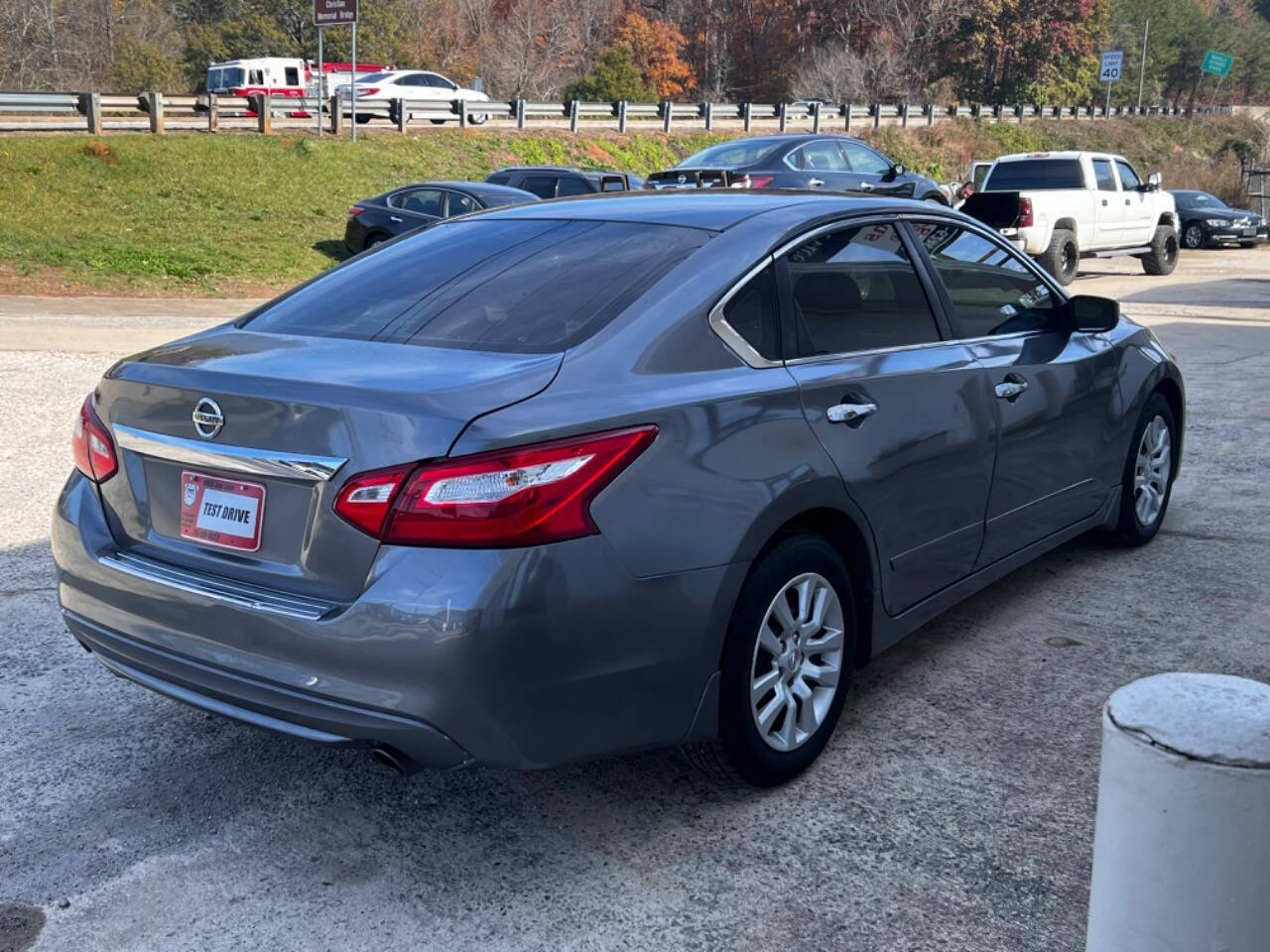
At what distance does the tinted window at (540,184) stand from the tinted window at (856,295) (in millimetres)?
16179

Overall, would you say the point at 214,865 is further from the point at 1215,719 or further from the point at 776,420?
the point at 1215,719

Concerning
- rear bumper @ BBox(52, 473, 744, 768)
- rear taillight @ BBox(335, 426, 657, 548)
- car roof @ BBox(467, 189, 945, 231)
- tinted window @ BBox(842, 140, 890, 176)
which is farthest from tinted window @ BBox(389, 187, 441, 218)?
rear taillight @ BBox(335, 426, 657, 548)

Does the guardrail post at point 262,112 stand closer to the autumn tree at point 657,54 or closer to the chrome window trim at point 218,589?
the chrome window trim at point 218,589

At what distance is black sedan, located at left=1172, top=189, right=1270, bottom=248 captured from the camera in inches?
1136

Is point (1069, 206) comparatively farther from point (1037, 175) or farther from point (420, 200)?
point (420, 200)

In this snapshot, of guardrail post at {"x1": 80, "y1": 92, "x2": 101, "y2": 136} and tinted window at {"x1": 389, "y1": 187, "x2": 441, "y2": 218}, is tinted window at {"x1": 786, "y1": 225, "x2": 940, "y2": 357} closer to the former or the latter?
tinted window at {"x1": 389, "y1": 187, "x2": 441, "y2": 218}

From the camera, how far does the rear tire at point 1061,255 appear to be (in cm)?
1736

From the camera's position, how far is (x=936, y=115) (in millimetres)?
51719

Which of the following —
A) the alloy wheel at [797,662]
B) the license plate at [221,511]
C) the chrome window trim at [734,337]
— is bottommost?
the alloy wheel at [797,662]

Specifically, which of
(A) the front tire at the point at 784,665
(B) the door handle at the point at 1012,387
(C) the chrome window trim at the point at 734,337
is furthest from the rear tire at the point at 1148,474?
(C) the chrome window trim at the point at 734,337

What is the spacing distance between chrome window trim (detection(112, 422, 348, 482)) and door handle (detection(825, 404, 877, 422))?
1368 millimetres

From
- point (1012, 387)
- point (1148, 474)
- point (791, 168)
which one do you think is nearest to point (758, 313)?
point (1012, 387)

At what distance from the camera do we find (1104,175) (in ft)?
62.2

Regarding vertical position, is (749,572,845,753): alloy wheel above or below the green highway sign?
below
